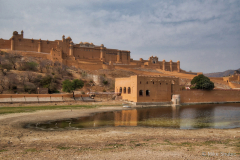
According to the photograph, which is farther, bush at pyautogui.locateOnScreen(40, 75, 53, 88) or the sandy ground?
bush at pyautogui.locateOnScreen(40, 75, 53, 88)

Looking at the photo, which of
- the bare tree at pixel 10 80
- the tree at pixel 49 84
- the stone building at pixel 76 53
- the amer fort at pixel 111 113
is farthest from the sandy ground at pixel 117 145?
the stone building at pixel 76 53

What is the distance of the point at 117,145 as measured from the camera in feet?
27.3

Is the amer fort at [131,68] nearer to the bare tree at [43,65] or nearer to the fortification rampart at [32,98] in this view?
the fortification rampart at [32,98]

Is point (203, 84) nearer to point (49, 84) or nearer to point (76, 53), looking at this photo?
point (49, 84)

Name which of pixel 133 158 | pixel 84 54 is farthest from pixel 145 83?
pixel 84 54

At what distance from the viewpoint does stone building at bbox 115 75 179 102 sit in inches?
1064

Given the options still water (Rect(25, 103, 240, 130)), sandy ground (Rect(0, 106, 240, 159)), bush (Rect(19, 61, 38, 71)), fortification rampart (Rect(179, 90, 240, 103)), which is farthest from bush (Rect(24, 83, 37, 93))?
fortification rampart (Rect(179, 90, 240, 103))

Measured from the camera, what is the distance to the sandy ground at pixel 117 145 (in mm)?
7020

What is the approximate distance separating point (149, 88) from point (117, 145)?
19825 mm

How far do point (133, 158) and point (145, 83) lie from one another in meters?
21.1

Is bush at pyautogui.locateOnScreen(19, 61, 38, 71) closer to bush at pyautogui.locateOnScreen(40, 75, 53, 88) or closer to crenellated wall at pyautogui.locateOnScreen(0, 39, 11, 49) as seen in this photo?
bush at pyautogui.locateOnScreen(40, 75, 53, 88)

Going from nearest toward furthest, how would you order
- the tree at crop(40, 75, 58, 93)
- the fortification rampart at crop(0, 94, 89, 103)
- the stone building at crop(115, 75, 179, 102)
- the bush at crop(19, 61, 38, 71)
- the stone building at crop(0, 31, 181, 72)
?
the fortification rampart at crop(0, 94, 89, 103) → the stone building at crop(115, 75, 179, 102) → the tree at crop(40, 75, 58, 93) → the bush at crop(19, 61, 38, 71) → the stone building at crop(0, 31, 181, 72)

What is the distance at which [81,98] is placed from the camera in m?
26.1

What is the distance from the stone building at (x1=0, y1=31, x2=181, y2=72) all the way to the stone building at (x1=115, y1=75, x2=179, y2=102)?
18.0 metres
